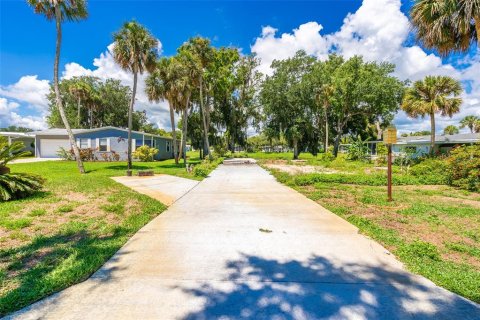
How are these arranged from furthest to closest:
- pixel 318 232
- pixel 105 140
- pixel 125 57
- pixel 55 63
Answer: pixel 105 140 < pixel 125 57 < pixel 55 63 < pixel 318 232

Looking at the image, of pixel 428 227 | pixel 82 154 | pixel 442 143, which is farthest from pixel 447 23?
pixel 82 154

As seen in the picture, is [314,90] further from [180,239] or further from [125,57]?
[180,239]

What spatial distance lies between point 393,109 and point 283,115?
13.3 metres

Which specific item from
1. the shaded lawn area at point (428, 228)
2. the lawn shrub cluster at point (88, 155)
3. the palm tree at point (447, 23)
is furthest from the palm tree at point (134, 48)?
the palm tree at point (447, 23)

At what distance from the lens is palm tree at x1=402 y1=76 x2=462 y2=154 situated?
2041 cm

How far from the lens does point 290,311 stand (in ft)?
7.97

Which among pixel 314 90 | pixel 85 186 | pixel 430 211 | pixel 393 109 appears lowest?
pixel 430 211

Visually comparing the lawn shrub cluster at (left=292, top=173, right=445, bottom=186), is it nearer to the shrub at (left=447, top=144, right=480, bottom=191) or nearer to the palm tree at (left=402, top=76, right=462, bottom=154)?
the shrub at (left=447, top=144, right=480, bottom=191)

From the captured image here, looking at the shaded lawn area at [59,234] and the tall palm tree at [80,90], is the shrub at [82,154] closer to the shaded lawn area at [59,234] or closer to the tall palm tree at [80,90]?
the tall palm tree at [80,90]

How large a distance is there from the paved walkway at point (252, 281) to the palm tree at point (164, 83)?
18138mm

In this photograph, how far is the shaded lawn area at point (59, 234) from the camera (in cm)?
287

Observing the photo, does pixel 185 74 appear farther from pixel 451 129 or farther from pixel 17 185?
pixel 451 129

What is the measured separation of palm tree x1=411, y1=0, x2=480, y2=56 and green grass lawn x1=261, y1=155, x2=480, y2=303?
18.7 feet

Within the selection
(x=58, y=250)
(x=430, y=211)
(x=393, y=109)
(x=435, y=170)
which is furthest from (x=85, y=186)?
(x=393, y=109)
